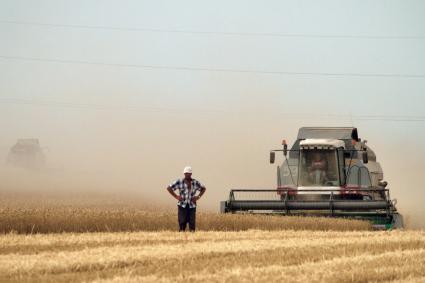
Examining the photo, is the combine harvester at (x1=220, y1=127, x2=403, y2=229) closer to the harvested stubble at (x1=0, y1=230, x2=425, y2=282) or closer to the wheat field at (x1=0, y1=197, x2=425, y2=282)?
the wheat field at (x1=0, y1=197, x2=425, y2=282)

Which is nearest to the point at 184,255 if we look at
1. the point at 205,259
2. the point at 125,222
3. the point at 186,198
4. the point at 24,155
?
the point at 205,259

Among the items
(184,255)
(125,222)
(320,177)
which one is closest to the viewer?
(184,255)

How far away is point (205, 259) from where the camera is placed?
921cm

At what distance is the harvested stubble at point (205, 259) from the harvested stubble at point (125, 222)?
1.80 m

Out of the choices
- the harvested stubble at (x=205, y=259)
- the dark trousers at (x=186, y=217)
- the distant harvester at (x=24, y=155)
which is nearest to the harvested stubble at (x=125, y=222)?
the dark trousers at (x=186, y=217)

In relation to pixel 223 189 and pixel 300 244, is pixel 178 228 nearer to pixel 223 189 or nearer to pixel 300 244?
pixel 300 244

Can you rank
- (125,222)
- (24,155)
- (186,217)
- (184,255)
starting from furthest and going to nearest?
(24,155), (125,222), (186,217), (184,255)

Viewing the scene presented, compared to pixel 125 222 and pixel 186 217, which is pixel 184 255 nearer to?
pixel 186 217

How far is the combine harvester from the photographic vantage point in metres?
19.5

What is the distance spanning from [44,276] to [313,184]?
46.7 feet

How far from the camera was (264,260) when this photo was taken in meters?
9.09

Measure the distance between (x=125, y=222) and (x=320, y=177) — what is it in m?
7.76

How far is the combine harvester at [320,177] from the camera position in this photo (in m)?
19.5

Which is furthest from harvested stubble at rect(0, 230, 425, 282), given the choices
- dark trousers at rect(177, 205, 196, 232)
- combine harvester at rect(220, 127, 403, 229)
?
combine harvester at rect(220, 127, 403, 229)
